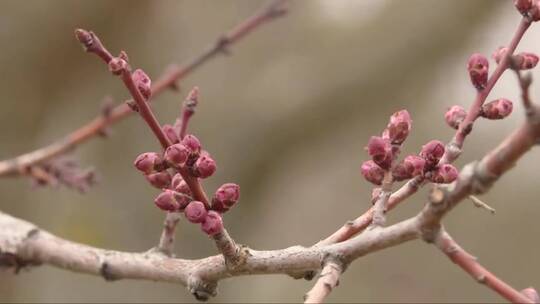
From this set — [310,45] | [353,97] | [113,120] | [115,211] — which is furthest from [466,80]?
[113,120]

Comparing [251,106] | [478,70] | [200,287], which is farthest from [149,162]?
[251,106]

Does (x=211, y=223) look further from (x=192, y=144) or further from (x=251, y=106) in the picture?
(x=251, y=106)

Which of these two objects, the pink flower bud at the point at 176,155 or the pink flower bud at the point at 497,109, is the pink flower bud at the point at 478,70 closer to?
the pink flower bud at the point at 497,109

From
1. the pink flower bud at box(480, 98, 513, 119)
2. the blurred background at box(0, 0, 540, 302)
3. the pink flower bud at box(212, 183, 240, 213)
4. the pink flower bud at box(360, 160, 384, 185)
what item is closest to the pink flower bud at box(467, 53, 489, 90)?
the pink flower bud at box(480, 98, 513, 119)

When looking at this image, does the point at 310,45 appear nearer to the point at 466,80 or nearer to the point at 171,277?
the point at 466,80

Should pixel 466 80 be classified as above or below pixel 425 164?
above

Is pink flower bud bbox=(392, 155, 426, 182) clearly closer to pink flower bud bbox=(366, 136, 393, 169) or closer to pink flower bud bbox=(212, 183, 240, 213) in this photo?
pink flower bud bbox=(366, 136, 393, 169)
